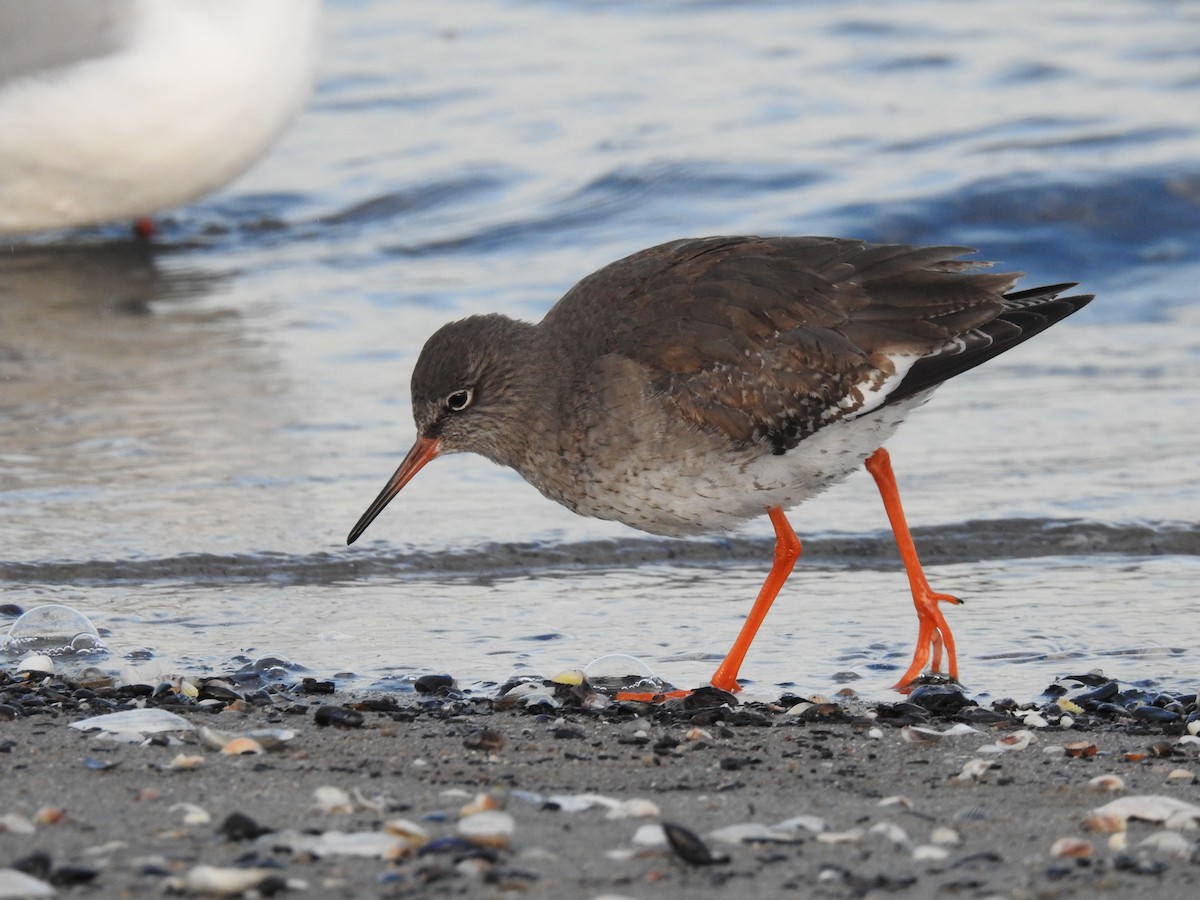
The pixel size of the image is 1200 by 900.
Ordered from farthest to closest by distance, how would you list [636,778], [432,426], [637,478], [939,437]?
[939,437], [432,426], [637,478], [636,778]

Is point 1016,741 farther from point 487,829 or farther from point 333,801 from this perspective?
point 333,801

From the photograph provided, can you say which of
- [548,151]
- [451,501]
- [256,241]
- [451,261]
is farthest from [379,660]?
[548,151]

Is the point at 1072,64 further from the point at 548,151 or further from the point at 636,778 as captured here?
the point at 636,778

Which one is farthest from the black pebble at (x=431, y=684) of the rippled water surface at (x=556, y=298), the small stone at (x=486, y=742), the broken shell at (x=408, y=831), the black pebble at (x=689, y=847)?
the black pebble at (x=689, y=847)

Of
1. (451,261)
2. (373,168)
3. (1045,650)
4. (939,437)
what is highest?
(373,168)

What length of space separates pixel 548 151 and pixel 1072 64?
4605mm

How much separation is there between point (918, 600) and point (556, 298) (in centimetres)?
509

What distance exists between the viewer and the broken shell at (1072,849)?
3719mm

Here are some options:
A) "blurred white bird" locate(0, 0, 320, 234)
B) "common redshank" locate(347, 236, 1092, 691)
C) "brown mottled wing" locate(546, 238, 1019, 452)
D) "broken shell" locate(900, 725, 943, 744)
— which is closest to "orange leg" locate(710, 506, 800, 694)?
"common redshank" locate(347, 236, 1092, 691)

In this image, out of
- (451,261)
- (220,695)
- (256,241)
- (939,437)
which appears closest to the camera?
(220,695)

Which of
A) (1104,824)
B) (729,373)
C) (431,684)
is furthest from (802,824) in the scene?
(729,373)

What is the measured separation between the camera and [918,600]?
5871 millimetres

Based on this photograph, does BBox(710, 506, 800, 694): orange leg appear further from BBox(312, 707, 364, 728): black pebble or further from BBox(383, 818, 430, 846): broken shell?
BBox(383, 818, 430, 846): broken shell

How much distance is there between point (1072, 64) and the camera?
48.6ft
